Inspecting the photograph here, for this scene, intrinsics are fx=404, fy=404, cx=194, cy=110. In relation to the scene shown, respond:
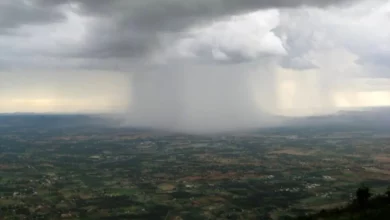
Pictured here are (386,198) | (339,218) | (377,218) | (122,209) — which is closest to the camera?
(377,218)

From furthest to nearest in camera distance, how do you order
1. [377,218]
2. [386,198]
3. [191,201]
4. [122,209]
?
1. [191,201]
2. [122,209]
3. [386,198]
4. [377,218]

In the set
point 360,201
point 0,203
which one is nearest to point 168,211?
point 0,203

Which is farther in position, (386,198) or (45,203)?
(45,203)

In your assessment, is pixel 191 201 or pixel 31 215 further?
pixel 191 201

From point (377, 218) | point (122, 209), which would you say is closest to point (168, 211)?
point (122, 209)

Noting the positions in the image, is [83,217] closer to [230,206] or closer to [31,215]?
[31,215]

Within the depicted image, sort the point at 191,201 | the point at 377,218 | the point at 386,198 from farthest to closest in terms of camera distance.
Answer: the point at 191,201, the point at 386,198, the point at 377,218

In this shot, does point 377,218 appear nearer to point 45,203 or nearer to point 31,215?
point 31,215

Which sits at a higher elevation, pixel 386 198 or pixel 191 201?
pixel 386 198

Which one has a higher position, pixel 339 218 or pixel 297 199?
pixel 339 218
